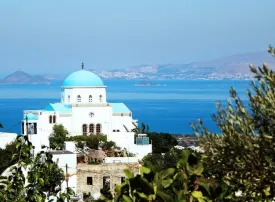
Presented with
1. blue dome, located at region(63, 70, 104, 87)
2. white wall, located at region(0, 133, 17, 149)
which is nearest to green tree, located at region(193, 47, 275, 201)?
white wall, located at region(0, 133, 17, 149)

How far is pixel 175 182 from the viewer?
24.2 feet

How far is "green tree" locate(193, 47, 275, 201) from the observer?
294 inches

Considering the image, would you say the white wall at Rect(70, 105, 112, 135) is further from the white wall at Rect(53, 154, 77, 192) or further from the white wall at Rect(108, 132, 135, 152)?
the white wall at Rect(53, 154, 77, 192)

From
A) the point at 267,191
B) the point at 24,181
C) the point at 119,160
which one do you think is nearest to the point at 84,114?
the point at 119,160

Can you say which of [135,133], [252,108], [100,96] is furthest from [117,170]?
[252,108]

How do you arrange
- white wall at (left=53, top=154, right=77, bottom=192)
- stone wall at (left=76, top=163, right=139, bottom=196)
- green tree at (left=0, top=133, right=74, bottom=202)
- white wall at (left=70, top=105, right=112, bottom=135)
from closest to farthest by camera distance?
green tree at (left=0, top=133, right=74, bottom=202) < stone wall at (left=76, top=163, right=139, bottom=196) < white wall at (left=53, top=154, right=77, bottom=192) < white wall at (left=70, top=105, right=112, bottom=135)

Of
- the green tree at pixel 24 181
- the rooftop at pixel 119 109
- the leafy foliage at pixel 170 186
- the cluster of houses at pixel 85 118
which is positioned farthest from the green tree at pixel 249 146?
the rooftop at pixel 119 109

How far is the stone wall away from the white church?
9.40 meters

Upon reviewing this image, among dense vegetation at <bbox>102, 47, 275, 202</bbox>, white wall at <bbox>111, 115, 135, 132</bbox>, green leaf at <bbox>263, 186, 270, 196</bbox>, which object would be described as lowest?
green leaf at <bbox>263, 186, 270, 196</bbox>

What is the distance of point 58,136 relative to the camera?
35.2 metres

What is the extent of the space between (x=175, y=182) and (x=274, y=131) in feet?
3.39

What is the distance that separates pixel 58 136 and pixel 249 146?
28.1 metres

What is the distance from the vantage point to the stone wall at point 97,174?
2502cm

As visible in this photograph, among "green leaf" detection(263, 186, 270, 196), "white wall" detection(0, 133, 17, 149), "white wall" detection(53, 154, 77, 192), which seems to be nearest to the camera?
"green leaf" detection(263, 186, 270, 196)
